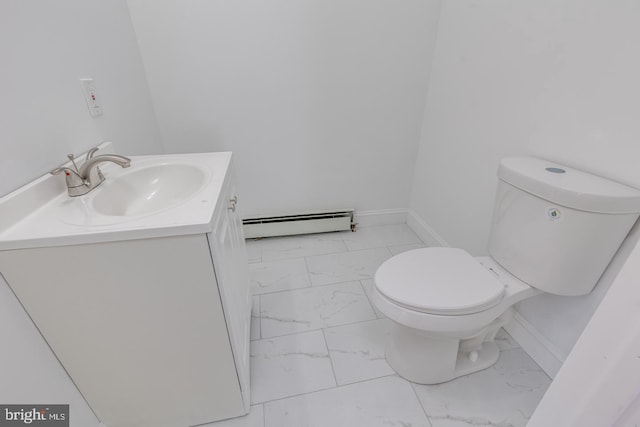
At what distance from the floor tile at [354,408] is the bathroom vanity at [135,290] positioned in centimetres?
17

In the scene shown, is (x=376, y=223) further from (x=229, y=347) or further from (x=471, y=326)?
(x=229, y=347)

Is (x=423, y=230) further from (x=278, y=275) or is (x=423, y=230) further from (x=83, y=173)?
(x=83, y=173)

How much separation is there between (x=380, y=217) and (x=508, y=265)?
1.17 meters

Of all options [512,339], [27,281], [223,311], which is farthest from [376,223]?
[27,281]

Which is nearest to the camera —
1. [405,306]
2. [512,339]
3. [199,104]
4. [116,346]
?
[116,346]

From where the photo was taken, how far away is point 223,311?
2.79 feet

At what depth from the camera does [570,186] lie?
906 millimetres

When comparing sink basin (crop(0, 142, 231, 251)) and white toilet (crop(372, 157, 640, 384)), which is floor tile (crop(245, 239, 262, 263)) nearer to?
sink basin (crop(0, 142, 231, 251))

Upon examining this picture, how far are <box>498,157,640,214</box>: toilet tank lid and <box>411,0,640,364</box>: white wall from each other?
60 millimetres

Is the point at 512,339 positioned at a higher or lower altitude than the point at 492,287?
lower

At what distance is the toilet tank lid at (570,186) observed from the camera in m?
0.85

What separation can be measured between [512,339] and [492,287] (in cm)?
57

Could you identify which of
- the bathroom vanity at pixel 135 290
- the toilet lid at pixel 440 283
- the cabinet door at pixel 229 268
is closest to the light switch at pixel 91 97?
the bathroom vanity at pixel 135 290

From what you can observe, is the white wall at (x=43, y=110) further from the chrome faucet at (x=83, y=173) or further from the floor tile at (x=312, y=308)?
the floor tile at (x=312, y=308)
